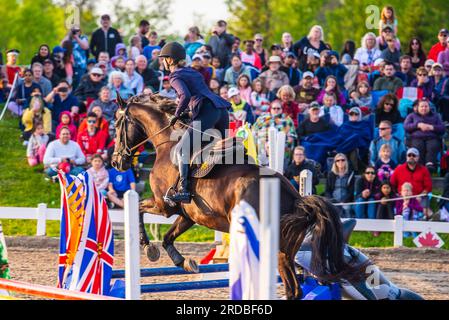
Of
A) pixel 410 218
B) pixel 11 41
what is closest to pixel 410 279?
pixel 410 218

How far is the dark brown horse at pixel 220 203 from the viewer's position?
8492 millimetres

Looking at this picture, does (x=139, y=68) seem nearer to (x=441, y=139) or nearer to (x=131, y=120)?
(x=441, y=139)

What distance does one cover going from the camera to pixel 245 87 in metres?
16.2

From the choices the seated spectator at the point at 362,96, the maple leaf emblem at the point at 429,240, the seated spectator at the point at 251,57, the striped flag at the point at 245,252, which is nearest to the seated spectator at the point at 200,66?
the seated spectator at the point at 251,57

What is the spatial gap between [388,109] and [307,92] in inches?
53.2

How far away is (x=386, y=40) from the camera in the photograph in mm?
17219

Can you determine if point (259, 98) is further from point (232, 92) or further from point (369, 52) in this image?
point (369, 52)

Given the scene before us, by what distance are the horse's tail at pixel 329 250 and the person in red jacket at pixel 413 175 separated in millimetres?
5873

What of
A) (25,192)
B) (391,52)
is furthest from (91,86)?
(391,52)

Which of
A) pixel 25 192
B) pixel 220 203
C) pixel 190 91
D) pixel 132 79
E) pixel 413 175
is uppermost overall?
pixel 132 79

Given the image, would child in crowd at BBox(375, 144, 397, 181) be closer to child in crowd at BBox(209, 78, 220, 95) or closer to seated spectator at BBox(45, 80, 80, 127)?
child in crowd at BBox(209, 78, 220, 95)

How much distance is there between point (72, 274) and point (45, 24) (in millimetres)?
25228

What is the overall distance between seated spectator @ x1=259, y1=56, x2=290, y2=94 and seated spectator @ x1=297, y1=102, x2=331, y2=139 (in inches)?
48.1

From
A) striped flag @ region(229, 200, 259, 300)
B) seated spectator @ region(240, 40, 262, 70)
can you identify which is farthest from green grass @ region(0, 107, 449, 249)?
striped flag @ region(229, 200, 259, 300)
